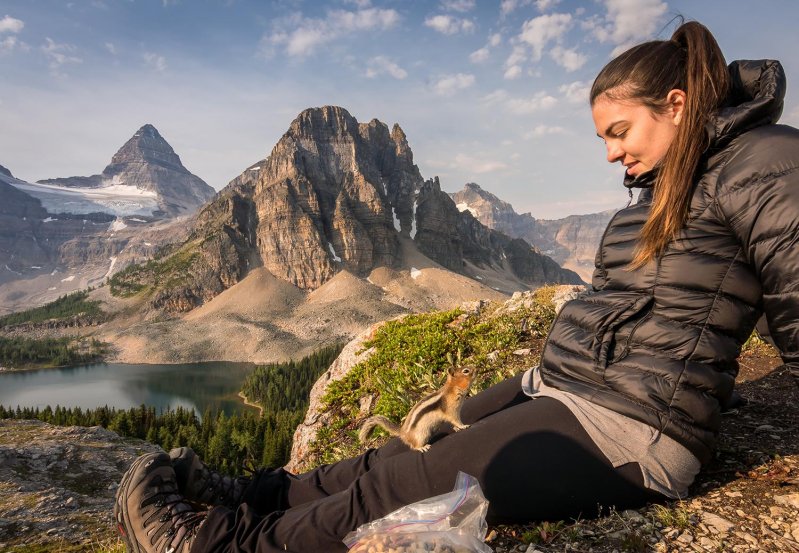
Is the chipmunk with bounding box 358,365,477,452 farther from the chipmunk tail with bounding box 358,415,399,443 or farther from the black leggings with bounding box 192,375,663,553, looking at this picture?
the black leggings with bounding box 192,375,663,553

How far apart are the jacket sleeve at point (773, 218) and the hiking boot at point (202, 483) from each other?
5.28 metres

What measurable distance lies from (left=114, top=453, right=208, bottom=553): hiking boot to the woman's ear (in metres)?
5.65

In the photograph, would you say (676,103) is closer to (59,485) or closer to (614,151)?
(614,151)

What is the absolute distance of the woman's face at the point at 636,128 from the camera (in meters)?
3.88

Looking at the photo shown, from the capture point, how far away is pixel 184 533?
3867 millimetres

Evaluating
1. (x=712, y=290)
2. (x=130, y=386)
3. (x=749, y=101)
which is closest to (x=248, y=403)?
(x=130, y=386)

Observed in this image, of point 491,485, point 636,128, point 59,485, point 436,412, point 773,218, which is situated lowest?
point 59,485

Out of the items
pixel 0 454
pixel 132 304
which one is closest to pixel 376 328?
pixel 0 454

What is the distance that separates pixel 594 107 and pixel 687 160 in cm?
107

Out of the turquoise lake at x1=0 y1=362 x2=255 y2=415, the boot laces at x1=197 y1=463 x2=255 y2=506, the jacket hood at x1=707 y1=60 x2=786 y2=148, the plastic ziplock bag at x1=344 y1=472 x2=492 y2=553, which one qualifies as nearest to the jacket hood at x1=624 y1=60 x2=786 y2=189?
the jacket hood at x1=707 y1=60 x2=786 y2=148

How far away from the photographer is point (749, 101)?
3463 millimetres

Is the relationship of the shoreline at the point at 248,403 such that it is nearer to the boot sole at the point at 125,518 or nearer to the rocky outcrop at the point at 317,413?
the rocky outcrop at the point at 317,413

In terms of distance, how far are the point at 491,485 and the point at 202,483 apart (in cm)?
318

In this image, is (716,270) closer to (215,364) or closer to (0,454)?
(0,454)
